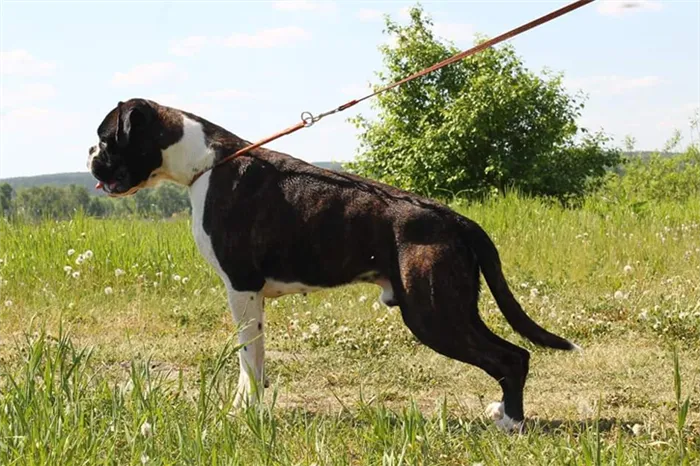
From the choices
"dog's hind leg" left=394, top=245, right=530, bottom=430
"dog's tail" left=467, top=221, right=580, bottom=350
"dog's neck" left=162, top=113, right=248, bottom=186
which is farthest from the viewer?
"dog's neck" left=162, top=113, right=248, bottom=186

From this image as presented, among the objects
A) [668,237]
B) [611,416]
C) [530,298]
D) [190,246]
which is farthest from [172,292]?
[668,237]

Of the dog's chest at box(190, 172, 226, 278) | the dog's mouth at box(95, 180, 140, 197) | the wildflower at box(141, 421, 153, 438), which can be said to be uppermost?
the dog's mouth at box(95, 180, 140, 197)

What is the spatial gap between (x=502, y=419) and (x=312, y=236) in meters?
1.21

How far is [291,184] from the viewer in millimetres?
4586

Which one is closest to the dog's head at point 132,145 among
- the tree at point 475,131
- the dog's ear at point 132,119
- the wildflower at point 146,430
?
the dog's ear at point 132,119

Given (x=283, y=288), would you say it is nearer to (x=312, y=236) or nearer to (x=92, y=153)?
(x=312, y=236)

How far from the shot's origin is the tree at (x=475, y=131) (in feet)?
116

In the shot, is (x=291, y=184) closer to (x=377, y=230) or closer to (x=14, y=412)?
(x=377, y=230)

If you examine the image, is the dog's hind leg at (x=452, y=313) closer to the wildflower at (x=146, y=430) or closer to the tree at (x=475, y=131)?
the wildflower at (x=146, y=430)

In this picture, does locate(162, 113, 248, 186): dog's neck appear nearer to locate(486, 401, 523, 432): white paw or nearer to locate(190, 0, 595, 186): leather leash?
locate(190, 0, 595, 186): leather leash

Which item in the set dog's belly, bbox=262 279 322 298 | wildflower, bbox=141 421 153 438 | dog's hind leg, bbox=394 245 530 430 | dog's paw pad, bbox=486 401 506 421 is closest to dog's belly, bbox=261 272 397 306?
dog's belly, bbox=262 279 322 298

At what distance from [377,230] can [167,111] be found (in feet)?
4.66

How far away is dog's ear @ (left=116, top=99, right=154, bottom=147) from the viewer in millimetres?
4812

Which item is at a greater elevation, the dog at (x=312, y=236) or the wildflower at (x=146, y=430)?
the dog at (x=312, y=236)
